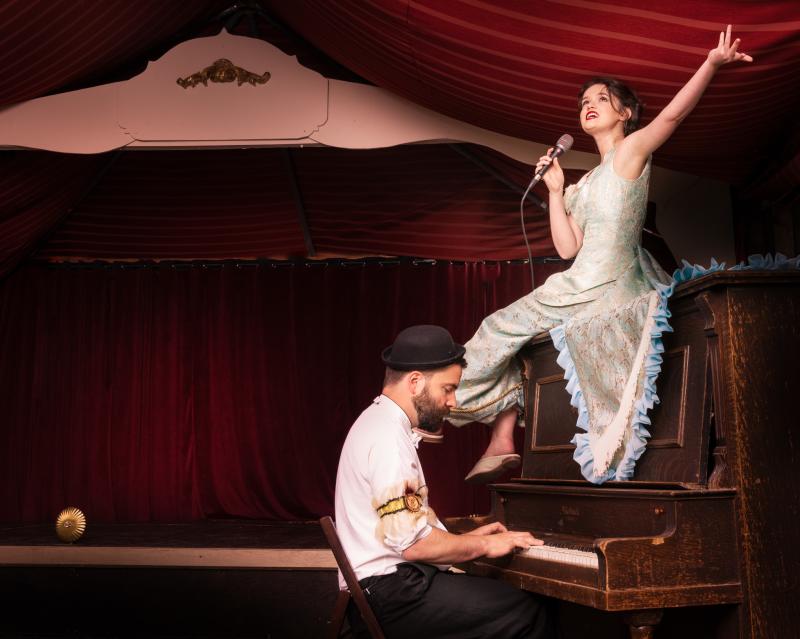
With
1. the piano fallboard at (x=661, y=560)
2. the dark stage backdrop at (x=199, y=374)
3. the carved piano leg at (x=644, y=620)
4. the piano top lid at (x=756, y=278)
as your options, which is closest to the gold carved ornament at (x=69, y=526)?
the dark stage backdrop at (x=199, y=374)

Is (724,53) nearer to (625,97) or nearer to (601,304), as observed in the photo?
(625,97)

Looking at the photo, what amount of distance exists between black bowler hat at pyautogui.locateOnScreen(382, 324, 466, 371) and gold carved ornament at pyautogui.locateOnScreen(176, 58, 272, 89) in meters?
2.18

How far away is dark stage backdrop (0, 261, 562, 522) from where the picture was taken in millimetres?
7035

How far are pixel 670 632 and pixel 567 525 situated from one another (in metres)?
0.43

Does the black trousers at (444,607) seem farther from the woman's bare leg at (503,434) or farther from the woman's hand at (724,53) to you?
the woman's hand at (724,53)

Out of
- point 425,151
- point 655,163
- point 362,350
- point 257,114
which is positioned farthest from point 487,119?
point 362,350

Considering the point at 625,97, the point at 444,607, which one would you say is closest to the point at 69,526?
the point at 444,607

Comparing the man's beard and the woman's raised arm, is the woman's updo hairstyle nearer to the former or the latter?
the woman's raised arm

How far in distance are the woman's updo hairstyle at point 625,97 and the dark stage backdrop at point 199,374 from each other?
3508 mm

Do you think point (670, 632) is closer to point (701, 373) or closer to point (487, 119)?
point (701, 373)

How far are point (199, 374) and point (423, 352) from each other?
4.79 meters

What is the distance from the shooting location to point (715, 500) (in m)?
2.35

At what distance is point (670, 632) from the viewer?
107 inches

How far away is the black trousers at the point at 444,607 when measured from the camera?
2.54 m
